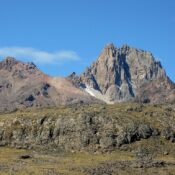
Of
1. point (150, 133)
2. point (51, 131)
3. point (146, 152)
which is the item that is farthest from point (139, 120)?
point (51, 131)

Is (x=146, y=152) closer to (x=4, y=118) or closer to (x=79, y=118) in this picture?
(x=79, y=118)

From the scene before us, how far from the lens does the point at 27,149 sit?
13238 cm

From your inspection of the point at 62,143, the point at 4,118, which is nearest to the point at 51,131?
the point at 62,143

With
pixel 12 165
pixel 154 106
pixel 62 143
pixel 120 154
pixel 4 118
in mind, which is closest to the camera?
pixel 12 165

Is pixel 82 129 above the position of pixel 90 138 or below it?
above

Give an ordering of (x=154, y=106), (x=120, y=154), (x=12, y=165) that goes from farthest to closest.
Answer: (x=154, y=106) → (x=120, y=154) → (x=12, y=165)

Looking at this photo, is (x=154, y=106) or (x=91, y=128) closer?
(x=91, y=128)

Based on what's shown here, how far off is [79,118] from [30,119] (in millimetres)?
14179

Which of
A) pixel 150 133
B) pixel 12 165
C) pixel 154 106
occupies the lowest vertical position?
pixel 12 165

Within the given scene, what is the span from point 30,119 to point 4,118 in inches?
370

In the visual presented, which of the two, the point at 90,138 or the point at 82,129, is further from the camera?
the point at 82,129

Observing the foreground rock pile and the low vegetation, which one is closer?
the low vegetation

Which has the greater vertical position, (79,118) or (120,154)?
(79,118)

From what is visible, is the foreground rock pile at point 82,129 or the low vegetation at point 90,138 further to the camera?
the foreground rock pile at point 82,129
